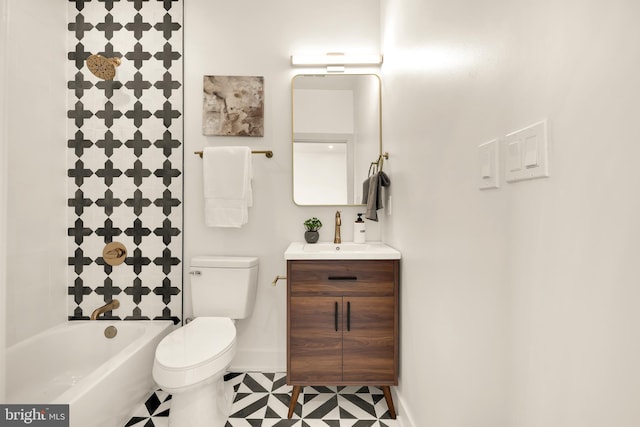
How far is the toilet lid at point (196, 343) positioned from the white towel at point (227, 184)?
0.62m

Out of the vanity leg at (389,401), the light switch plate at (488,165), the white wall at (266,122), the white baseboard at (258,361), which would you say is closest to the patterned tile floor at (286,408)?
the vanity leg at (389,401)

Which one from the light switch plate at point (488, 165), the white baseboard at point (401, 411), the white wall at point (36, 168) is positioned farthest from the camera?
the white wall at point (36, 168)

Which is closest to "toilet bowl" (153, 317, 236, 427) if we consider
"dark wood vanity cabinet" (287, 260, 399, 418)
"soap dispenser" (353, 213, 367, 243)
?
"dark wood vanity cabinet" (287, 260, 399, 418)

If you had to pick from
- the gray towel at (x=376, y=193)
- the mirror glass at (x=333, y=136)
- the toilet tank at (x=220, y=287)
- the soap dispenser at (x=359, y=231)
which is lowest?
the toilet tank at (x=220, y=287)

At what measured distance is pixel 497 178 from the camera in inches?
33.0

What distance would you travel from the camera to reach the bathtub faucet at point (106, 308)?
84.3 inches

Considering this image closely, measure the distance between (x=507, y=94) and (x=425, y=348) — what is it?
103 centimetres

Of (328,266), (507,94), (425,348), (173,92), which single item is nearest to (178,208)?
(173,92)

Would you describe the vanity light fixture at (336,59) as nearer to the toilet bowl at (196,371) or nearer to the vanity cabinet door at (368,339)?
the vanity cabinet door at (368,339)

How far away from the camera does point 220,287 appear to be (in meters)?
2.10

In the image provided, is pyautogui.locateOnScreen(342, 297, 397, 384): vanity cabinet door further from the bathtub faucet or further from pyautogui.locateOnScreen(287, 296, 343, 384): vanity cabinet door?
the bathtub faucet

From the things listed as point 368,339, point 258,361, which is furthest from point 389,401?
point 258,361

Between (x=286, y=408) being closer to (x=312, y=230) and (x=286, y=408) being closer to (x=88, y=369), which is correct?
(x=312, y=230)

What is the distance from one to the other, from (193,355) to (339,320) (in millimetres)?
730
